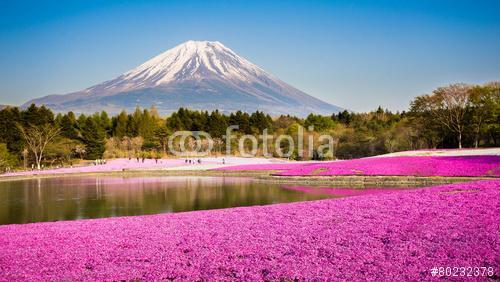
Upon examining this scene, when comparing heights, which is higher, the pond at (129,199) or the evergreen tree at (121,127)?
the evergreen tree at (121,127)

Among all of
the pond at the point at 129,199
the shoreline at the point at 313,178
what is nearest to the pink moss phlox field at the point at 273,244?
the pond at the point at 129,199

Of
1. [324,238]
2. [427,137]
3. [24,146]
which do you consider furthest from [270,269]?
[24,146]

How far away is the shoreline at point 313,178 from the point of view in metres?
27.4

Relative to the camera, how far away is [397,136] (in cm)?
6362

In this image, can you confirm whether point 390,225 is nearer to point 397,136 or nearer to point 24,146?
point 397,136

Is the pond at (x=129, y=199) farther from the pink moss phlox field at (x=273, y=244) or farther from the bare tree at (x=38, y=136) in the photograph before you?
the bare tree at (x=38, y=136)

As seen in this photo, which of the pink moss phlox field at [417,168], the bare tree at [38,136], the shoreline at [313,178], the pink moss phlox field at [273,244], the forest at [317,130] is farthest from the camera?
the bare tree at [38,136]

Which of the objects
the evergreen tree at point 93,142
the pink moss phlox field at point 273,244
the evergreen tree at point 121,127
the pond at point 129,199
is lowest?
the pond at point 129,199

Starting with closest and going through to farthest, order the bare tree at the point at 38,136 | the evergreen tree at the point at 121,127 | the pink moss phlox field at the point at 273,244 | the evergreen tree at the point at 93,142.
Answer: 1. the pink moss phlox field at the point at 273,244
2. the bare tree at the point at 38,136
3. the evergreen tree at the point at 93,142
4. the evergreen tree at the point at 121,127

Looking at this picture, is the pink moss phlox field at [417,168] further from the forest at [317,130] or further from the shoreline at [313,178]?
the forest at [317,130]

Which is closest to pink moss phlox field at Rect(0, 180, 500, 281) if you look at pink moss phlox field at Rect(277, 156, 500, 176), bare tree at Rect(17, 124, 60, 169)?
pink moss phlox field at Rect(277, 156, 500, 176)

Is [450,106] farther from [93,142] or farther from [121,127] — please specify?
[121,127]

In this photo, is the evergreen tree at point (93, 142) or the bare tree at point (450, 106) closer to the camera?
the bare tree at point (450, 106)

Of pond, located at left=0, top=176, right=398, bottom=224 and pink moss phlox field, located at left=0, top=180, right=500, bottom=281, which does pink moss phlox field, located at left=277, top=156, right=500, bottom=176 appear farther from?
pink moss phlox field, located at left=0, top=180, right=500, bottom=281
